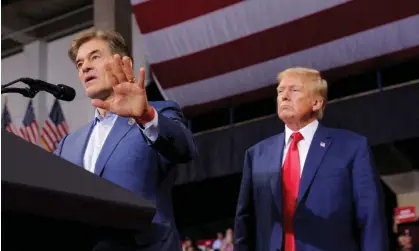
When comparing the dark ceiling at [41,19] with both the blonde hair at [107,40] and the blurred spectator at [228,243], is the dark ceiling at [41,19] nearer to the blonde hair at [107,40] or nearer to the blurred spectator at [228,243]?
the blurred spectator at [228,243]

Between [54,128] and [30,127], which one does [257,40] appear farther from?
[30,127]

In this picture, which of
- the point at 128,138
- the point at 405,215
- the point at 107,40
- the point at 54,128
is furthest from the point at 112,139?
the point at 54,128

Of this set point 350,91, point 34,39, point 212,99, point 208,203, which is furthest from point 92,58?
point 34,39

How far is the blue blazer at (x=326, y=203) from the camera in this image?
2.09 meters

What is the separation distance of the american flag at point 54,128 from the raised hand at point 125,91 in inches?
250

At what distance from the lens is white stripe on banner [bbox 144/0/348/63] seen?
4676 millimetres

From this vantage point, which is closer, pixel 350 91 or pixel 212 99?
pixel 212 99

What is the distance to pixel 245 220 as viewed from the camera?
7.41ft

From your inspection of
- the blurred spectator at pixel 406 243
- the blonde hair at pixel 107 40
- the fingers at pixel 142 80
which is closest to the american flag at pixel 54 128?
the blurred spectator at pixel 406 243

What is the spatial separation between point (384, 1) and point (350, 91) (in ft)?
6.79

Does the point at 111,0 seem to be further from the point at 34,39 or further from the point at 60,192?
the point at 60,192

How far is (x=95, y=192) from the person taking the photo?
0.79 meters

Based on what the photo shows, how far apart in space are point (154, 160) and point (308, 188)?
758 millimetres

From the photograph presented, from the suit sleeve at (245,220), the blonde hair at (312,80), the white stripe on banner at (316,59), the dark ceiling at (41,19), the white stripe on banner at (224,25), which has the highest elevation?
the dark ceiling at (41,19)
